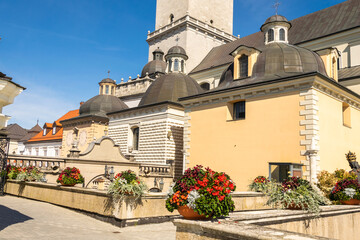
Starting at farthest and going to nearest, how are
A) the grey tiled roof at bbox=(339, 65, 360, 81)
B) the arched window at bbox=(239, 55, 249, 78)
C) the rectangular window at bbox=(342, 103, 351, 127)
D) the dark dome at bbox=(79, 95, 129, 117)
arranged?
the dark dome at bbox=(79, 95, 129, 117), the grey tiled roof at bbox=(339, 65, 360, 81), the arched window at bbox=(239, 55, 249, 78), the rectangular window at bbox=(342, 103, 351, 127)

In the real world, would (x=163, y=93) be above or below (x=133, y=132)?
above

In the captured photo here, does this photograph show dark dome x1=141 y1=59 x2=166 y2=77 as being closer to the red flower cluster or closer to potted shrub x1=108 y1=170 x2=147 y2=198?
potted shrub x1=108 y1=170 x2=147 y2=198

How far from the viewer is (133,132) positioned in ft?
93.9

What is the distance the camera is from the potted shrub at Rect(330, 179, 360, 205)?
11656mm

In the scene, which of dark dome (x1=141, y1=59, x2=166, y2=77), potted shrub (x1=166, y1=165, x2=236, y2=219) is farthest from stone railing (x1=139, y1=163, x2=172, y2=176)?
dark dome (x1=141, y1=59, x2=166, y2=77)

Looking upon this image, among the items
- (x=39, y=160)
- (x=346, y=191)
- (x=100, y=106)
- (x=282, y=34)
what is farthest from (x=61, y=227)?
(x=100, y=106)

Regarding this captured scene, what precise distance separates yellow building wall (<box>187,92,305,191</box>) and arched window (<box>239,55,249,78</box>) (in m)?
2.50

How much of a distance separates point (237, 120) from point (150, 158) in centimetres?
996

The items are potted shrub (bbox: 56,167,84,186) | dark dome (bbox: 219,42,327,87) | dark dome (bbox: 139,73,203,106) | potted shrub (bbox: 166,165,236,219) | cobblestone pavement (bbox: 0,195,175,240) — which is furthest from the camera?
dark dome (bbox: 139,73,203,106)

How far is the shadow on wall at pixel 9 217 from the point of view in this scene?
860 cm

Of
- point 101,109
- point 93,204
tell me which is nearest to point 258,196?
point 93,204

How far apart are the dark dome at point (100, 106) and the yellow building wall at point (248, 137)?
18.5 metres

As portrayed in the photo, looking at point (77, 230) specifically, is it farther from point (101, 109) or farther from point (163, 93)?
point (101, 109)

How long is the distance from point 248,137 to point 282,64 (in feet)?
15.7
